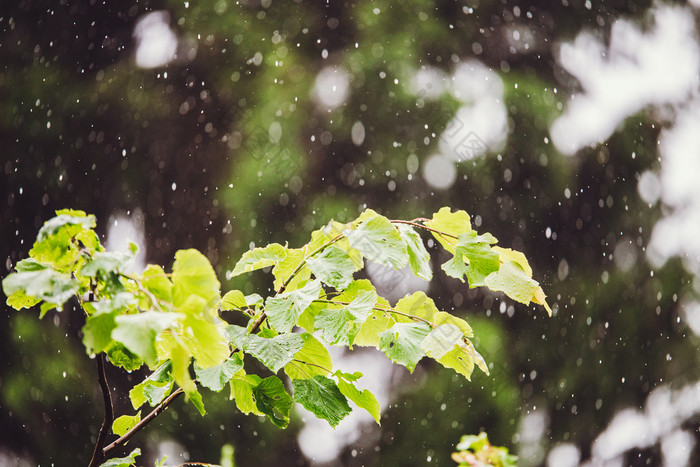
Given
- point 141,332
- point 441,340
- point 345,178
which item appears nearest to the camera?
point 141,332

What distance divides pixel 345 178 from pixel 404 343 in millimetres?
474

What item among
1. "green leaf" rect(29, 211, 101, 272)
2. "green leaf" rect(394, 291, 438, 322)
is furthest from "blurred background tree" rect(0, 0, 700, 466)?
"green leaf" rect(29, 211, 101, 272)

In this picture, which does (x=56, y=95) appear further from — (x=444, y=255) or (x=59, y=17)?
(x=444, y=255)

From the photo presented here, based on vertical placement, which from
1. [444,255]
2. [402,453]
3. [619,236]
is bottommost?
[402,453]

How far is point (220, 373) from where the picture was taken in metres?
0.41

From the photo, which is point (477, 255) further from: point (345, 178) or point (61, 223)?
point (345, 178)

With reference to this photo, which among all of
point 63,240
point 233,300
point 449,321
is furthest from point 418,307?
point 63,240

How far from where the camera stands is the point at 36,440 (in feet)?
2.90

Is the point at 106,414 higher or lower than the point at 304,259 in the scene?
lower

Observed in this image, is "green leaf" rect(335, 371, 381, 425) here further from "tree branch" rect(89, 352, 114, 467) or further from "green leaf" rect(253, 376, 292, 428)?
"tree branch" rect(89, 352, 114, 467)

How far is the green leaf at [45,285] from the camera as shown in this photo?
1.00 feet

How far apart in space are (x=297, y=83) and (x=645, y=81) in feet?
1.84

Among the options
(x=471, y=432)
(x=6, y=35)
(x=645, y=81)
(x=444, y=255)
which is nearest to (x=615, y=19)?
(x=645, y=81)

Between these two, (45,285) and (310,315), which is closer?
(45,285)
